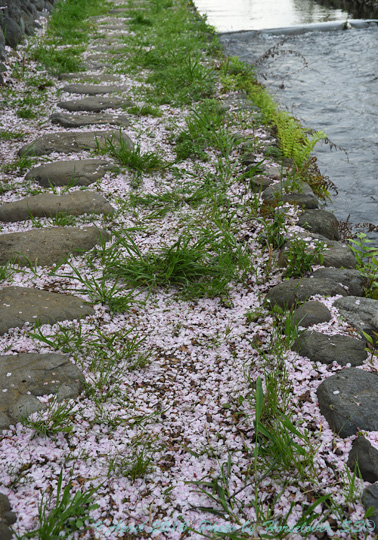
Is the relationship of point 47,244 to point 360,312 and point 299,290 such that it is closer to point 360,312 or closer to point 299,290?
point 299,290

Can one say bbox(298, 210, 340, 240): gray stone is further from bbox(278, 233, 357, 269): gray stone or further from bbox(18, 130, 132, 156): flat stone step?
bbox(18, 130, 132, 156): flat stone step

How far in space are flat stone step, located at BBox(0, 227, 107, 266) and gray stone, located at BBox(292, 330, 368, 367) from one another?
170 cm

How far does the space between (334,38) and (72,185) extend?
9.23 metres

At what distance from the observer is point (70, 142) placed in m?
4.88

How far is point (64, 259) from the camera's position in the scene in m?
3.24

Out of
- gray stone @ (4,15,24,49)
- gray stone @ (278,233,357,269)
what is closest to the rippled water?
gray stone @ (278,233,357,269)

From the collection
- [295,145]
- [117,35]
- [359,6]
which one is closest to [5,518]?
[295,145]

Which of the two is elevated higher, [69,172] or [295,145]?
[295,145]

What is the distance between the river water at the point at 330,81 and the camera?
211 inches

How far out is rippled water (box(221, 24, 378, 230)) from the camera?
17.2 feet

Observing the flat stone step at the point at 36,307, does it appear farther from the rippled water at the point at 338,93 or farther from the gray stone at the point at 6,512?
the rippled water at the point at 338,93

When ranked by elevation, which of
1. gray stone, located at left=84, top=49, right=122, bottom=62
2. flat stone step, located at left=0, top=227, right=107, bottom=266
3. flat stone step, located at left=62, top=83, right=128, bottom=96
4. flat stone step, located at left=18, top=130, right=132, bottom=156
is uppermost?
gray stone, located at left=84, top=49, right=122, bottom=62

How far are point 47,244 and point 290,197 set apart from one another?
6.61 ft

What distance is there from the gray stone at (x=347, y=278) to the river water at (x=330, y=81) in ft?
5.02
